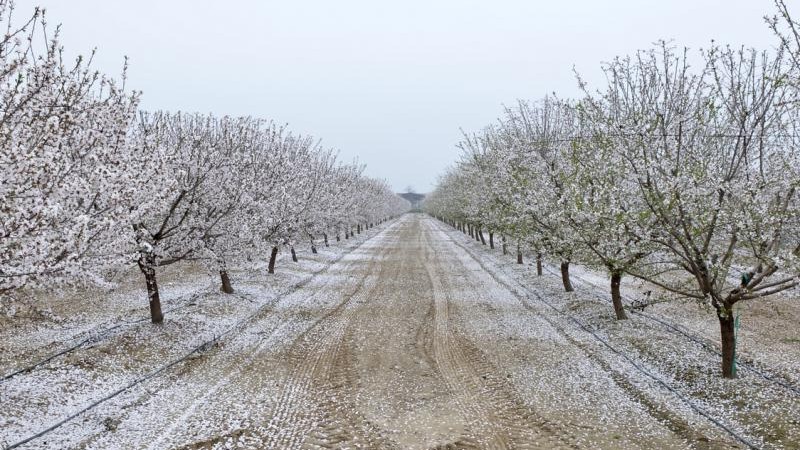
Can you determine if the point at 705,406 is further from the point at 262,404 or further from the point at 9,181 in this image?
the point at 9,181

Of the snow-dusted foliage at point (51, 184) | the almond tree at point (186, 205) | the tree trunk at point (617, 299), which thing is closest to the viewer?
the snow-dusted foliage at point (51, 184)

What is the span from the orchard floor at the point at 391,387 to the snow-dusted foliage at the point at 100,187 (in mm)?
2706

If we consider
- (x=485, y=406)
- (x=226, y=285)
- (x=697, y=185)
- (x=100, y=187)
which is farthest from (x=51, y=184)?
(x=226, y=285)

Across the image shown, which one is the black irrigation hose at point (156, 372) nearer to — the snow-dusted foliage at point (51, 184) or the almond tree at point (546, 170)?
the snow-dusted foliage at point (51, 184)

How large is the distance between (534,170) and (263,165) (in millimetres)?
13297

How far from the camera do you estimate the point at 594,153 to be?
1666 centimetres

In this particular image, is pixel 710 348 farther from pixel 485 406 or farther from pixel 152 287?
pixel 152 287

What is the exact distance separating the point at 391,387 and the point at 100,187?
24.9ft

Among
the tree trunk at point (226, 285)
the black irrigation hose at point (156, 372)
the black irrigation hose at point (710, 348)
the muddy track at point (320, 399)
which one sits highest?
the tree trunk at point (226, 285)

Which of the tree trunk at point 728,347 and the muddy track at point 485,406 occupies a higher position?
the tree trunk at point 728,347

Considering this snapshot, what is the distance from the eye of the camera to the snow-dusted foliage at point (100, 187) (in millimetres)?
8008

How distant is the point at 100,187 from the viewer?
9.47 metres

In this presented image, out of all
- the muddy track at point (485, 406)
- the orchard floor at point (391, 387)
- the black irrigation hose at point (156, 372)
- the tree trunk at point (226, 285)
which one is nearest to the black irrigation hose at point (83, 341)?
the orchard floor at point (391, 387)

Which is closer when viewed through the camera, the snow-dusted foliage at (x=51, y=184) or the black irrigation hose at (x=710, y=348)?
the snow-dusted foliage at (x=51, y=184)
